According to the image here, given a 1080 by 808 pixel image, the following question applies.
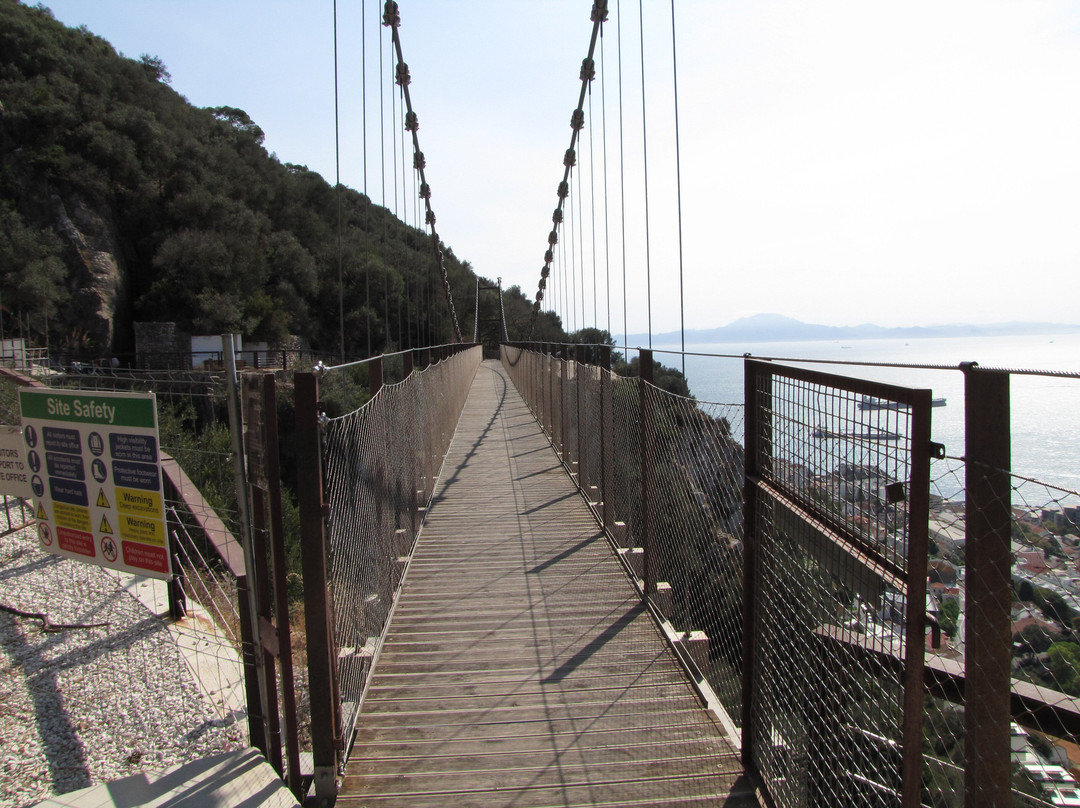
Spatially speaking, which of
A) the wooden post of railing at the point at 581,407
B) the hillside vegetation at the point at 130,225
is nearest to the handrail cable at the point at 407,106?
the hillside vegetation at the point at 130,225

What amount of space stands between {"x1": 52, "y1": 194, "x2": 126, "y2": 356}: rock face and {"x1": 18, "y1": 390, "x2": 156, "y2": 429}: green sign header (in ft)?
102

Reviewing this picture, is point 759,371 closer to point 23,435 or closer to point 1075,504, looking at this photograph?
point 1075,504

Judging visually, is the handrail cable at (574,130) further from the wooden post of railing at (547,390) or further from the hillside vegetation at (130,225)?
the wooden post of railing at (547,390)

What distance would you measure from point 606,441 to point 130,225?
38.9 metres

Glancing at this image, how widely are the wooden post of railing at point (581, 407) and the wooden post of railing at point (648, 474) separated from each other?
6.67 ft

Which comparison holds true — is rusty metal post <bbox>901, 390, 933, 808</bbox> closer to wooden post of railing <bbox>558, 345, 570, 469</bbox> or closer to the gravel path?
the gravel path

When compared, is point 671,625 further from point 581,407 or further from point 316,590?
point 581,407

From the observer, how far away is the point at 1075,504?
41.0 inches

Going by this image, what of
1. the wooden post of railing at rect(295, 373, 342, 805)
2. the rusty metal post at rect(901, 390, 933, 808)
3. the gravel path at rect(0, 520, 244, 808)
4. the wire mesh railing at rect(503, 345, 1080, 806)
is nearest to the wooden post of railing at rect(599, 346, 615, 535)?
the wire mesh railing at rect(503, 345, 1080, 806)

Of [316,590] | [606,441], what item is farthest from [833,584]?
[606,441]

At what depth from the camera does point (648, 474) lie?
13.5 ft

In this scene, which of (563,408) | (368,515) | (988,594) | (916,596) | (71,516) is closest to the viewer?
(988,594)

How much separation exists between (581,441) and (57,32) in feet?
Answer: 147

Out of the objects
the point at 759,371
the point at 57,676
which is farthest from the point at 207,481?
the point at 759,371
